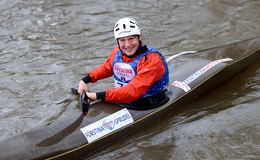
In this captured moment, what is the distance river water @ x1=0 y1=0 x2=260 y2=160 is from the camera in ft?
16.7

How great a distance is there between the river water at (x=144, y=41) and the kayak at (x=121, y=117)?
0.18m

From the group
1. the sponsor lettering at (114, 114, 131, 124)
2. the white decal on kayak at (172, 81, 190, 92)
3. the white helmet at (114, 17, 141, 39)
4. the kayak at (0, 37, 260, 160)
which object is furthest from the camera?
the white decal on kayak at (172, 81, 190, 92)

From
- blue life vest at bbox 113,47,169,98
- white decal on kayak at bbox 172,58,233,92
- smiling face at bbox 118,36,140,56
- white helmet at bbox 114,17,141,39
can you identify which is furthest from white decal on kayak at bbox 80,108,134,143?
white decal on kayak at bbox 172,58,233,92

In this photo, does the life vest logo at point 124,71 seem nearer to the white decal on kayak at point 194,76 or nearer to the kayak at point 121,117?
the kayak at point 121,117

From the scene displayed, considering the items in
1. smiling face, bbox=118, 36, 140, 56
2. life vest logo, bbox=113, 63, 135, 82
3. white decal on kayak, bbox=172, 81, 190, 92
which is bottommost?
white decal on kayak, bbox=172, 81, 190, 92

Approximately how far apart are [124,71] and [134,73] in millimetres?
154

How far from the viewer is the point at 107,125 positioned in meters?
4.88

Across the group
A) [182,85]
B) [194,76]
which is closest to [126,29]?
[182,85]

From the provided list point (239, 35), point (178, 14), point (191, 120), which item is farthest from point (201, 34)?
point (191, 120)

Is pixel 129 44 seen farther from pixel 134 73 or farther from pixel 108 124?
pixel 108 124

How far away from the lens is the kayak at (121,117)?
4.43m

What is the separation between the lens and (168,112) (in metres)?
5.54

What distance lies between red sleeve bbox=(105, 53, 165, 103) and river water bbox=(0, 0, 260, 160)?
0.62 meters

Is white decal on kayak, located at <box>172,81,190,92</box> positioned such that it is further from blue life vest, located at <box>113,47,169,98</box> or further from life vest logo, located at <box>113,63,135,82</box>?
life vest logo, located at <box>113,63,135,82</box>
